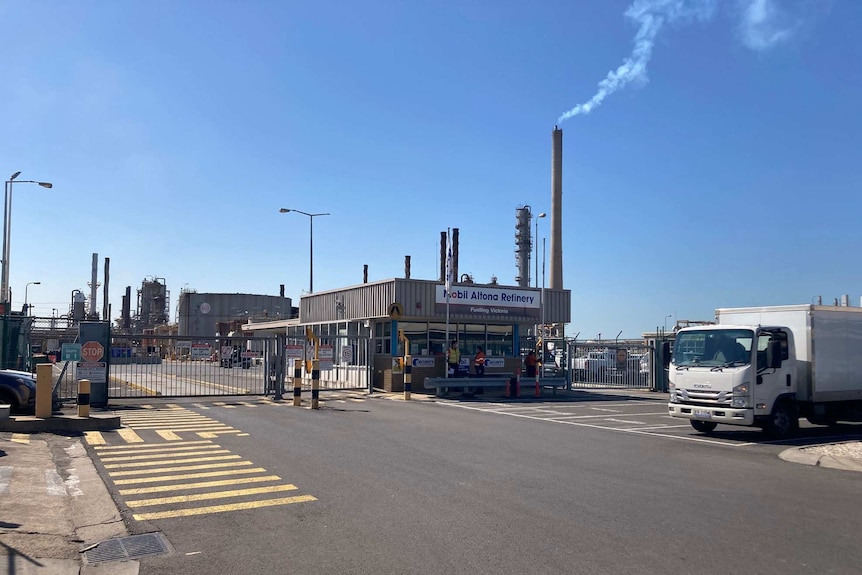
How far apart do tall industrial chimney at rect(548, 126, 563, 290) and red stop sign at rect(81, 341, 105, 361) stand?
146ft

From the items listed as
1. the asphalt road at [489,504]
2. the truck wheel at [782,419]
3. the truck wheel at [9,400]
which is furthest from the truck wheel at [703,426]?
the truck wheel at [9,400]

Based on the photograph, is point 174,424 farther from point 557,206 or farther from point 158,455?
point 557,206

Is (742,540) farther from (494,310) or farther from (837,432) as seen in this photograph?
(494,310)

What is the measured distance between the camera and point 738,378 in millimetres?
14227

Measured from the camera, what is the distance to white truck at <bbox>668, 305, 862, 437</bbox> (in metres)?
14.4

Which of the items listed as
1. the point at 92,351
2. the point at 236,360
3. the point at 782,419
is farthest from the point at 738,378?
the point at 236,360

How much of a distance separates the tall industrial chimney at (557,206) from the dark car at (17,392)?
47.5 metres

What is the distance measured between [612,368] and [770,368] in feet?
60.6

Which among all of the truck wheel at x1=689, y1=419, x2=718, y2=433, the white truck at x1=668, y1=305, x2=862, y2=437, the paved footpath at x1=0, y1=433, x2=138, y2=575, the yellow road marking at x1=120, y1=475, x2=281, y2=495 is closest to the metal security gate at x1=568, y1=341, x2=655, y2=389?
the truck wheel at x1=689, y1=419, x2=718, y2=433

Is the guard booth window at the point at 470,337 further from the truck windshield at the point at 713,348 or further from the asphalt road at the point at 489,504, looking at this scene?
the asphalt road at the point at 489,504

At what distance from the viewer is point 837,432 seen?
16188 mm

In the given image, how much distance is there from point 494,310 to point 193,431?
16.7 m

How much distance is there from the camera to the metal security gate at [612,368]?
31031 millimetres

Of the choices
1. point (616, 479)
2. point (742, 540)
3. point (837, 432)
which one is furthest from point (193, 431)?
point (837, 432)
